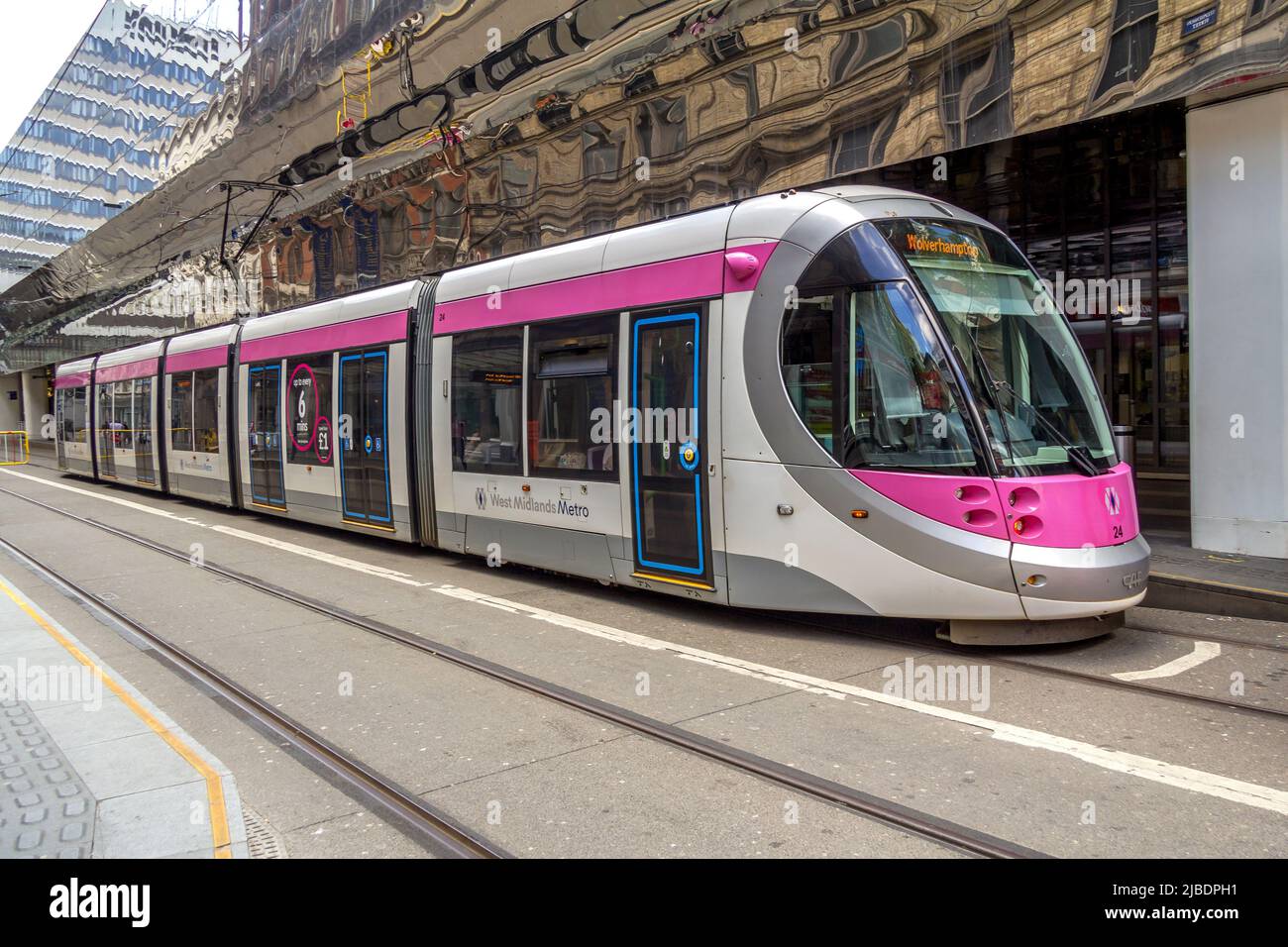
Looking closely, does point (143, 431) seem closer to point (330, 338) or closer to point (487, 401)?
point (330, 338)

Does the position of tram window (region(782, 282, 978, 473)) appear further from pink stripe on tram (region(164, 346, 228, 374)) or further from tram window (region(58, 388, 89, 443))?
tram window (region(58, 388, 89, 443))

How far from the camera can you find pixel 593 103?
15898 mm

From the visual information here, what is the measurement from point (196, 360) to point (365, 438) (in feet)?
23.7

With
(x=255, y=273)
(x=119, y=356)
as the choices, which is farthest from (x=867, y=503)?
(x=255, y=273)

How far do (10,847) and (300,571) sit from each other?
24.8 feet

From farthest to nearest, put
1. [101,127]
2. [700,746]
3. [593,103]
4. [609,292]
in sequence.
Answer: [101,127]
[593,103]
[609,292]
[700,746]

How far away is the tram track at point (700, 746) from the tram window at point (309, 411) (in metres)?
4.31

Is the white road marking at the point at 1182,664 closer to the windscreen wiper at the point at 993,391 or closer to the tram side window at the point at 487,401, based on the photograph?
the windscreen wiper at the point at 993,391

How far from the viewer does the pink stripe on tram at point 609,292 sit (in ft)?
25.1

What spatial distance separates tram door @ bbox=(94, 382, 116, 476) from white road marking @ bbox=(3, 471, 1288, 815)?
56.4 feet

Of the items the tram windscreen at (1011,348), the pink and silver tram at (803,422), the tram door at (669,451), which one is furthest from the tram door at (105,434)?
the tram windscreen at (1011,348)

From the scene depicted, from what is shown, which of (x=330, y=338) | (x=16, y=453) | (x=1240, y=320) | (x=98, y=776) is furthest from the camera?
(x=16, y=453)

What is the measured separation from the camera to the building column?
29.7 feet

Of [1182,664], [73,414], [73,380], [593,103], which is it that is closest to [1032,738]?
[1182,664]
